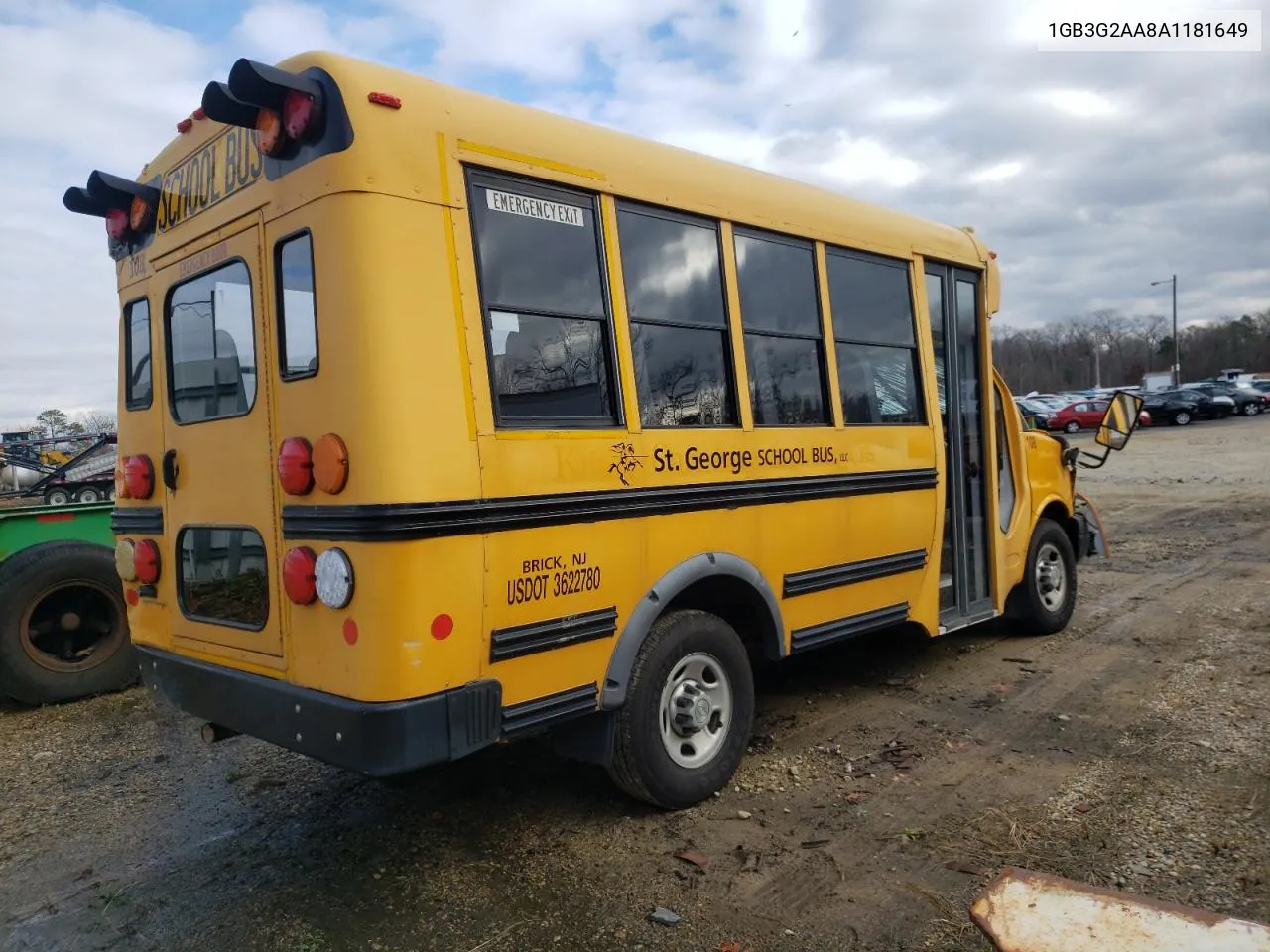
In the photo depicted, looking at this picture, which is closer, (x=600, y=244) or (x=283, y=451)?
(x=283, y=451)

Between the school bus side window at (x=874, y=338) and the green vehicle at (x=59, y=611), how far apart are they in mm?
4616

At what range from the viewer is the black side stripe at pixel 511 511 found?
2.94m

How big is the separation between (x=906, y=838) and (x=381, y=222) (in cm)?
293

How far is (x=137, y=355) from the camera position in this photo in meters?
4.28

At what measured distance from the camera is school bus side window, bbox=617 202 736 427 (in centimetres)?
377

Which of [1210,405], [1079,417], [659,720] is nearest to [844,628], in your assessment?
[659,720]

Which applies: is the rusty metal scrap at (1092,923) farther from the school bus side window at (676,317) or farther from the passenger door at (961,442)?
the passenger door at (961,442)

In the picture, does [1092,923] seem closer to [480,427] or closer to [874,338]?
[480,427]

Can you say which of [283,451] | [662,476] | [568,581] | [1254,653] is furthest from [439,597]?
[1254,653]

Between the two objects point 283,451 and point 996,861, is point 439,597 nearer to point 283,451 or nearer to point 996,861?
point 283,451

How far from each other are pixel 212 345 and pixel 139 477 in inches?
29.6

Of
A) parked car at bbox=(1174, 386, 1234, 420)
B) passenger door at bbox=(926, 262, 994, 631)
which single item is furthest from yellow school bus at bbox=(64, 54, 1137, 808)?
parked car at bbox=(1174, 386, 1234, 420)

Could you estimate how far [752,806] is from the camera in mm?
3979

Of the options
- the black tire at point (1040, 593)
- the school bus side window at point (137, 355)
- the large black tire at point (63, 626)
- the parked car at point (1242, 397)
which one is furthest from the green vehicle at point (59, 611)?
the parked car at point (1242, 397)
